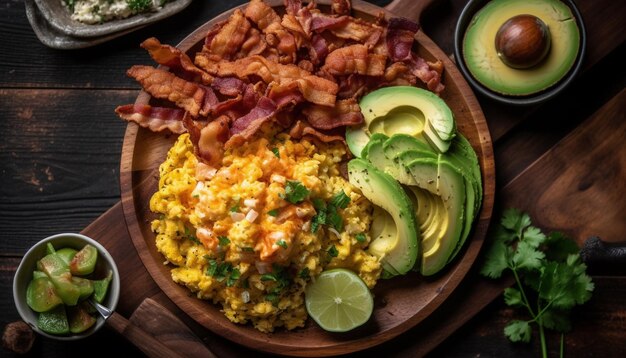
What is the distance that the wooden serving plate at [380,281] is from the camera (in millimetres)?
3451

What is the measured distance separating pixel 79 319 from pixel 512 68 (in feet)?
8.27

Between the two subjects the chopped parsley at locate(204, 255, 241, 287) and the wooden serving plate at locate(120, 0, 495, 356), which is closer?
the chopped parsley at locate(204, 255, 241, 287)

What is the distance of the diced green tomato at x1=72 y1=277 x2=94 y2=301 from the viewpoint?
337 cm

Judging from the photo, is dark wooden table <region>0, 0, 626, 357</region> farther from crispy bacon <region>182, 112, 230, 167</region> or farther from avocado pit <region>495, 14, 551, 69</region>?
crispy bacon <region>182, 112, 230, 167</region>

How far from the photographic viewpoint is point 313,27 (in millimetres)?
3453

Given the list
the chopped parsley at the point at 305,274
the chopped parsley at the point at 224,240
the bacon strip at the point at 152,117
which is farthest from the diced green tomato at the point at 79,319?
the chopped parsley at the point at 305,274

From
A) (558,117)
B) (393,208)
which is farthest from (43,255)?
(558,117)

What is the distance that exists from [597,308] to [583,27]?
1454mm

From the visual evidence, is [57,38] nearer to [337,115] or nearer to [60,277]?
[60,277]

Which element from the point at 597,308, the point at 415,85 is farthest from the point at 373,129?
the point at 597,308

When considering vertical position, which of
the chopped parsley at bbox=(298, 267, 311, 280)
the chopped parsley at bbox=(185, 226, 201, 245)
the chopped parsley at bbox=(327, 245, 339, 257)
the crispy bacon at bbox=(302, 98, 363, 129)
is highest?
the crispy bacon at bbox=(302, 98, 363, 129)

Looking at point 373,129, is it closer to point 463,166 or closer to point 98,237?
point 463,166

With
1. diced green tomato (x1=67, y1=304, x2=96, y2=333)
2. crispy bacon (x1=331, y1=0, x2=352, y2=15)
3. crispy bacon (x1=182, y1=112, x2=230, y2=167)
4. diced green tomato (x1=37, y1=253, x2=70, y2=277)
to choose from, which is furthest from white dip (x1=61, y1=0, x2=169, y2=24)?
diced green tomato (x1=67, y1=304, x2=96, y2=333)

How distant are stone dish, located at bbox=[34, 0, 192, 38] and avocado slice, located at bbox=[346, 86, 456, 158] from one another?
120cm
